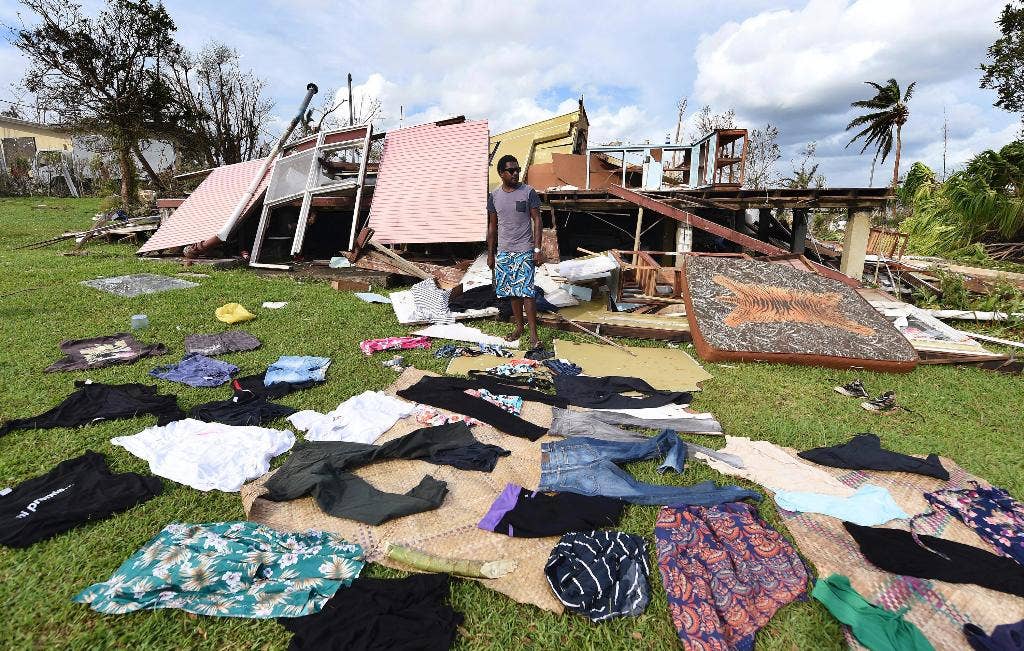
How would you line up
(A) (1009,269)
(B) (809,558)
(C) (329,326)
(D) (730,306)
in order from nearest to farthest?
(B) (809,558)
(D) (730,306)
(C) (329,326)
(A) (1009,269)

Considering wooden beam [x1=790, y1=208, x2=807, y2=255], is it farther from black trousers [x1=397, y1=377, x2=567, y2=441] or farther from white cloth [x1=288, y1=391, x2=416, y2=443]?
white cloth [x1=288, y1=391, x2=416, y2=443]

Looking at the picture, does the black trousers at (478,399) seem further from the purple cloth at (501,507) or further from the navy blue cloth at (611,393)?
the purple cloth at (501,507)

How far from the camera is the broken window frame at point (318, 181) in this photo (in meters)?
9.95

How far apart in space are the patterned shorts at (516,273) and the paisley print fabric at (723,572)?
10.9ft

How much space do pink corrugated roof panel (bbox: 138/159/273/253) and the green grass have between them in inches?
69.9

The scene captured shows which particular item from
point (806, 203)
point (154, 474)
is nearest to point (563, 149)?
point (806, 203)

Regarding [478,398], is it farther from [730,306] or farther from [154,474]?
[730,306]

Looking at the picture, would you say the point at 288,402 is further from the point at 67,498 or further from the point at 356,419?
the point at 67,498

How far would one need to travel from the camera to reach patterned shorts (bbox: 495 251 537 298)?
5.54 meters

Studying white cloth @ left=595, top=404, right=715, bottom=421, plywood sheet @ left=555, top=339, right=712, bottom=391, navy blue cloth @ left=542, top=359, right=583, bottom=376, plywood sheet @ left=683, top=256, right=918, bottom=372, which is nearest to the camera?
white cloth @ left=595, top=404, right=715, bottom=421

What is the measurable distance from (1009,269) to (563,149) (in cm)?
1133

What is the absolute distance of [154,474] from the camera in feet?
9.66

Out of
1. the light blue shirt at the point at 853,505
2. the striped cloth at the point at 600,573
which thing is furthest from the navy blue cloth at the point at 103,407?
the light blue shirt at the point at 853,505

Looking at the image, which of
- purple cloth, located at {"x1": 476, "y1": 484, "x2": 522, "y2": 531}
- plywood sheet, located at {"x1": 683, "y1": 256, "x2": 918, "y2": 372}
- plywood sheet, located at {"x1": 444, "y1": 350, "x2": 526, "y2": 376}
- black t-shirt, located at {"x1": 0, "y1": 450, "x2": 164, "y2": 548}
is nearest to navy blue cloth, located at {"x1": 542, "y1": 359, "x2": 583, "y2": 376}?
plywood sheet, located at {"x1": 444, "y1": 350, "x2": 526, "y2": 376}
